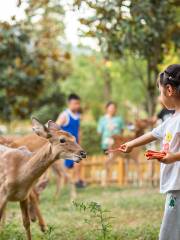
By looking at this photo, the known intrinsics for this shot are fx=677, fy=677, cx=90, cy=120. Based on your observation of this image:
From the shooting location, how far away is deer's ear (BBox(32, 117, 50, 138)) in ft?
23.1

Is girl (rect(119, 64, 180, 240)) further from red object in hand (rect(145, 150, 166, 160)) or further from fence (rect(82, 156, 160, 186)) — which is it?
fence (rect(82, 156, 160, 186))

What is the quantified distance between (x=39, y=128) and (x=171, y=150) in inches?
86.8

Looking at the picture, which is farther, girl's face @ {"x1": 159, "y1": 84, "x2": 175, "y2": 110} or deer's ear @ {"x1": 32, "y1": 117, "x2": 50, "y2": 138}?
deer's ear @ {"x1": 32, "y1": 117, "x2": 50, "y2": 138}

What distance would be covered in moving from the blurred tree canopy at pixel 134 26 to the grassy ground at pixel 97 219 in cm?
Result: 259

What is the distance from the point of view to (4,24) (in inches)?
442

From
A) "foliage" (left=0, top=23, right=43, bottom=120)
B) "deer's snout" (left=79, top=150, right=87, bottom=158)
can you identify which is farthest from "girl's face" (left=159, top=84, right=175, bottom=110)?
"foliage" (left=0, top=23, right=43, bottom=120)

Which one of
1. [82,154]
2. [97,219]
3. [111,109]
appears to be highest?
[111,109]

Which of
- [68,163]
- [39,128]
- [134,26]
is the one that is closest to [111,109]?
[68,163]

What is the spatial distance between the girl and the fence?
11.0m

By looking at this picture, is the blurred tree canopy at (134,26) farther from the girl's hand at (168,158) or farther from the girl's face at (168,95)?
the girl's hand at (168,158)

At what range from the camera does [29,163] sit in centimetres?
708

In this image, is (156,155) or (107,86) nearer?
(156,155)

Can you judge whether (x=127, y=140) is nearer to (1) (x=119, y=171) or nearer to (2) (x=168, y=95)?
(1) (x=119, y=171)

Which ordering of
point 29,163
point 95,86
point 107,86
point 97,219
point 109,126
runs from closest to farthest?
point 29,163 < point 97,219 < point 109,126 < point 107,86 < point 95,86
